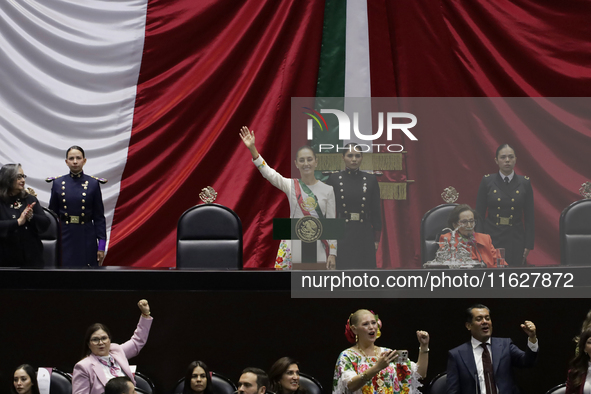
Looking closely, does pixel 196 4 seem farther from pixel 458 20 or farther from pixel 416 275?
pixel 416 275

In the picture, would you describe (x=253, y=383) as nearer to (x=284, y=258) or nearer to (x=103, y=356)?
(x=103, y=356)

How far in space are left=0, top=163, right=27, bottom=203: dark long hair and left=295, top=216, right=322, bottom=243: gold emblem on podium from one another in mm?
1973

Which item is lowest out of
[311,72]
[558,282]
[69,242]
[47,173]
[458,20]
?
[558,282]

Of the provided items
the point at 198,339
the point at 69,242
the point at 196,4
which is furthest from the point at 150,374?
the point at 196,4

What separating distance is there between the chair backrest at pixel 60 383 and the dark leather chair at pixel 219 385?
528 millimetres

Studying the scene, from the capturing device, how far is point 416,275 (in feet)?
12.6

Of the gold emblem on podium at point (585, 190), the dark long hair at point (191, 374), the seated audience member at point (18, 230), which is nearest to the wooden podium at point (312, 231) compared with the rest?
the dark long hair at point (191, 374)

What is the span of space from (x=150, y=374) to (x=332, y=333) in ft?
3.30

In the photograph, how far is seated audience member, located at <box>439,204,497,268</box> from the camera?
3617 millimetres

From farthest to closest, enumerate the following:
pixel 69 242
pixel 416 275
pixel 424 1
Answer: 1. pixel 424 1
2. pixel 69 242
3. pixel 416 275

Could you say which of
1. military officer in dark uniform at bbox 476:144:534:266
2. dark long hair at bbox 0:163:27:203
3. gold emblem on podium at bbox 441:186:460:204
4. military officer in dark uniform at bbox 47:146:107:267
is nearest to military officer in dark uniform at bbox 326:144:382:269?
gold emblem on podium at bbox 441:186:460:204

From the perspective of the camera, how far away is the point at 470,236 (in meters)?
3.70

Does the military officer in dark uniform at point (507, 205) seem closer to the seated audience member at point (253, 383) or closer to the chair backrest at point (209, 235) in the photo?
the seated audience member at point (253, 383)

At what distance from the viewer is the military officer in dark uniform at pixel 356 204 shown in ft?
10.6
